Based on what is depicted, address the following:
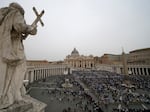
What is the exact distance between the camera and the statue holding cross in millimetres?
3176

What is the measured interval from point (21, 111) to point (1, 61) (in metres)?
1.48

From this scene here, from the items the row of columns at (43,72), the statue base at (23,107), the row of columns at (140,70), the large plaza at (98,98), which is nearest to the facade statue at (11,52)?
the statue base at (23,107)

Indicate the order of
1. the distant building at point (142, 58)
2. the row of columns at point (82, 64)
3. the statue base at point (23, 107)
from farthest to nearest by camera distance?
the row of columns at point (82, 64) < the distant building at point (142, 58) < the statue base at point (23, 107)

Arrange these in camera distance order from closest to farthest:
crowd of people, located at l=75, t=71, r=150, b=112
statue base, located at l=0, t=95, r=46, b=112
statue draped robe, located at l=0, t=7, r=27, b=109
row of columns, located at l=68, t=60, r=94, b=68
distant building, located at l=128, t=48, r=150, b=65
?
statue base, located at l=0, t=95, r=46, b=112, statue draped robe, located at l=0, t=7, r=27, b=109, crowd of people, located at l=75, t=71, r=150, b=112, distant building, located at l=128, t=48, r=150, b=65, row of columns, located at l=68, t=60, r=94, b=68

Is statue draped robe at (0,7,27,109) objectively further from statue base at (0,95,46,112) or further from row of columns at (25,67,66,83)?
row of columns at (25,67,66,83)

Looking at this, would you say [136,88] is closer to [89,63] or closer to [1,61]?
[1,61]

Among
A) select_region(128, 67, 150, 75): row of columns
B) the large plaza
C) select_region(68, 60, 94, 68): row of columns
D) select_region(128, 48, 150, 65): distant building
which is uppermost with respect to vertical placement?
select_region(128, 48, 150, 65): distant building

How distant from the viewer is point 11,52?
10.6ft

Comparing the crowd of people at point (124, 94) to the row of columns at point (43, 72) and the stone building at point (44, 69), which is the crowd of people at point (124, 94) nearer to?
the row of columns at point (43, 72)

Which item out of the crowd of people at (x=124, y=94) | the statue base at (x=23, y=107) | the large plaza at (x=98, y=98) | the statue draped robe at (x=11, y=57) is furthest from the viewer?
the crowd of people at (x=124, y=94)

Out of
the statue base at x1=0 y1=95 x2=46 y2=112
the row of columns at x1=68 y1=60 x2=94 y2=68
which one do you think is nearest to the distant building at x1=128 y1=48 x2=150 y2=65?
the row of columns at x1=68 y1=60 x2=94 y2=68

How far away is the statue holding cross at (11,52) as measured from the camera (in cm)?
318

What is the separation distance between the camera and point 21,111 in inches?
121

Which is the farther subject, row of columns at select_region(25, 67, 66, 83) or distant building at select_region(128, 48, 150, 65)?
distant building at select_region(128, 48, 150, 65)
